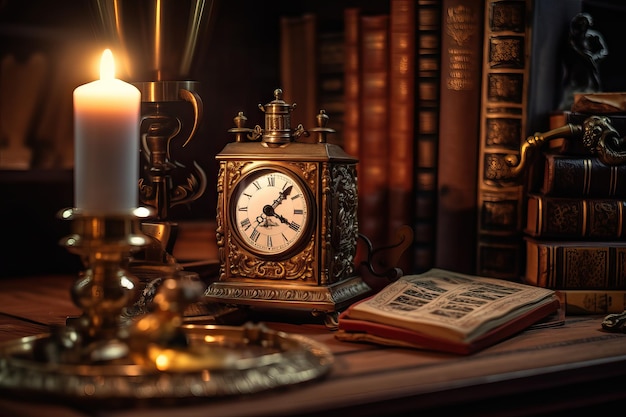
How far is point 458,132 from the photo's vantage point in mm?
1487

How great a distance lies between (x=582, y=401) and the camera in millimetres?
1001

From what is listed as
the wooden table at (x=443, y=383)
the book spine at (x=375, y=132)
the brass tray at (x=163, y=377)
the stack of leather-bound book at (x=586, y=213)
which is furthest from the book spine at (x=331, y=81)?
the brass tray at (x=163, y=377)

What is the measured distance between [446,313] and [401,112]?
516 mm

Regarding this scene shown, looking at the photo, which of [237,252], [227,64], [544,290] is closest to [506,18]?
[544,290]

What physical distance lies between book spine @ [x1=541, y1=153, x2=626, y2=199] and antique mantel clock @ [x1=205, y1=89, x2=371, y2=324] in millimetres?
342

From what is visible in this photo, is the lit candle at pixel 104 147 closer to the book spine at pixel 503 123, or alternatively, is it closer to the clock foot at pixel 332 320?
the clock foot at pixel 332 320

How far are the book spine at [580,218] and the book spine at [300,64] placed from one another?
0.51 metres

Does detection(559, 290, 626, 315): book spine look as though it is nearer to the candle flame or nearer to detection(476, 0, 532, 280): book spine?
detection(476, 0, 532, 280): book spine

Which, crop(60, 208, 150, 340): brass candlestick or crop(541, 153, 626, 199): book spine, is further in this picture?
crop(541, 153, 626, 199): book spine

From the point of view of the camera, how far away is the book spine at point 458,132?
147cm

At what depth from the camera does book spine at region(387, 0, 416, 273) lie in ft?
4.97

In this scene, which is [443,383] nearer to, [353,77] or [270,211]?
[270,211]

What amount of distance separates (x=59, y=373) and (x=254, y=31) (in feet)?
4.09

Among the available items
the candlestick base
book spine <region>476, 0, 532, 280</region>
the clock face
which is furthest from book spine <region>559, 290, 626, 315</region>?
the candlestick base
